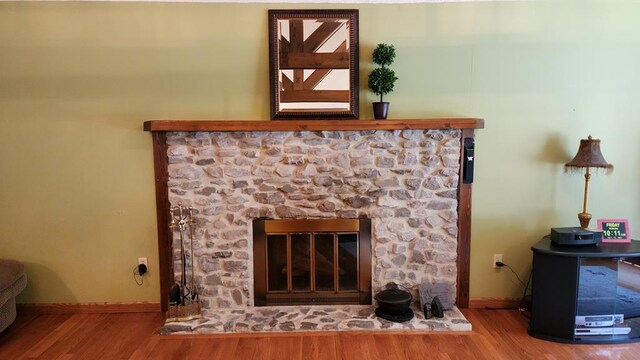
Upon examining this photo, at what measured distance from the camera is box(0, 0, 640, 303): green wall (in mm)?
2754

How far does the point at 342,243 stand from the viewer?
115 inches

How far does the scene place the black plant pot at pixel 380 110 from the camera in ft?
8.83

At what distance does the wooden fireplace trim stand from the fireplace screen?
707 millimetres

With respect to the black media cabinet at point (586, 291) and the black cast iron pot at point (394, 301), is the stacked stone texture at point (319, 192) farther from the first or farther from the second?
the black media cabinet at point (586, 291)

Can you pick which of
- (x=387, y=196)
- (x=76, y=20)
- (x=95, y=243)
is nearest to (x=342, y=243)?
(x=387, y=196)

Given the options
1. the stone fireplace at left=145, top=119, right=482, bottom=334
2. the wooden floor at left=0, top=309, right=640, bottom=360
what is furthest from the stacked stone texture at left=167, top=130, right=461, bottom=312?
the wooden floor at left=0, top=309, right=640, bottom=360

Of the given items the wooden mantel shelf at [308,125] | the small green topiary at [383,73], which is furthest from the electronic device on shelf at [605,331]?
the small green topiary at [383,73]

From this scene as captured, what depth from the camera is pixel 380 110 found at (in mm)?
2697

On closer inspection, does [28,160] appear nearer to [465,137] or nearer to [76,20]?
[76,20]

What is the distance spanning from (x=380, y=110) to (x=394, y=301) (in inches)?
54.3

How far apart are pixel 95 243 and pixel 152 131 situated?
1.02 metres

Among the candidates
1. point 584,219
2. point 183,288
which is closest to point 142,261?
point 183,288

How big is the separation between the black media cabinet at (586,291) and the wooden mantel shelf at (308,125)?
1.05 metres

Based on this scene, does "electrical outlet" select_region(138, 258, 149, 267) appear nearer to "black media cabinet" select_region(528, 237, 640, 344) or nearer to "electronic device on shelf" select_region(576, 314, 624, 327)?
"black media cabinet" select_region(528, 237, 640, 344)
